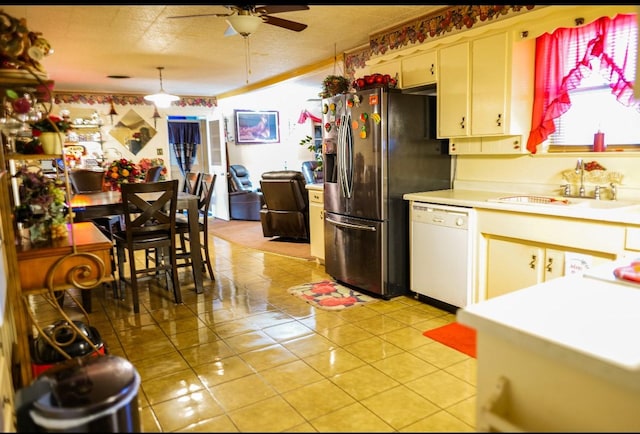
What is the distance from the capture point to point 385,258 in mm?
3762

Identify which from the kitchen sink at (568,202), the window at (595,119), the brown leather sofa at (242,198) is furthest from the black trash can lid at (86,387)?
the brown leather sofa at (242,198)

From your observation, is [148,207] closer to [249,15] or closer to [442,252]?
[249,15]

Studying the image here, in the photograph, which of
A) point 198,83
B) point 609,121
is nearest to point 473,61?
point 609,121

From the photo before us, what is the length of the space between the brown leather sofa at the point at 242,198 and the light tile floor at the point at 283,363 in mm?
4256

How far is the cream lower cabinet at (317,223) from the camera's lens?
4.99m

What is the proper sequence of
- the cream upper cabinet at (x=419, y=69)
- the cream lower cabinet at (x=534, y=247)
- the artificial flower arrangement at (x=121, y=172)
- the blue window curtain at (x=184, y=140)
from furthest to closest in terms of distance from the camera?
the blue window curtain at (x=184, y=140) < the artificial flower arrangement at (x=121, y=172) < the cream upper cabinet at (x=419, y=69) < the cream lower cabinet at (x=534, y=247)

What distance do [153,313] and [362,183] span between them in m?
1.99

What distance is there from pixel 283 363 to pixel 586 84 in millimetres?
2768

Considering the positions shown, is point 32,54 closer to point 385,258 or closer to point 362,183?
point 362,183

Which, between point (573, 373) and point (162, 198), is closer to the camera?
point (573, 373)

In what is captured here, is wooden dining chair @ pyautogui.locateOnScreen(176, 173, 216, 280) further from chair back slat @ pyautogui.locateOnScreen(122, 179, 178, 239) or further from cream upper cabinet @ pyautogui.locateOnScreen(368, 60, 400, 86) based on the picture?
cream upper cabinet @ pyautogui.locateOnScreen(368, 60, 400, 86)

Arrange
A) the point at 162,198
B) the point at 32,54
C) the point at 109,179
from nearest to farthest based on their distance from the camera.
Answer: the point at 32,54, the point at 162,198, the point at 109,179

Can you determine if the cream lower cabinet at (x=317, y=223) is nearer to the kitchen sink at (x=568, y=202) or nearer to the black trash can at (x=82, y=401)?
the kitchen sink at (x=568, y=202)

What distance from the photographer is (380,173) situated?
3648mm
